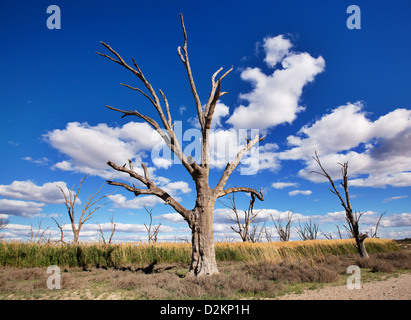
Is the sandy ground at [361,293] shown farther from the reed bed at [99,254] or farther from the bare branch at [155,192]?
the reed bed at [99,254]

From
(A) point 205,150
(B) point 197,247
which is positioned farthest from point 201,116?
(B) point 197,247

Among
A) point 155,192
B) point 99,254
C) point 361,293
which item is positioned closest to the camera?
point 361,293

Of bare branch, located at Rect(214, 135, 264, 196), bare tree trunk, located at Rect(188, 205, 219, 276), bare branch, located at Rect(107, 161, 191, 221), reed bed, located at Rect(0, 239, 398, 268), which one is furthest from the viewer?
reed bed, located at Rect(0, 239, 398, 268)

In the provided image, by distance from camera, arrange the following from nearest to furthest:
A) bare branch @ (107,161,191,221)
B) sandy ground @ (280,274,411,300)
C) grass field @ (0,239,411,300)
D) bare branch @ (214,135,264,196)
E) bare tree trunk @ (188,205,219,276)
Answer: sandy ground @ (280,274,411,300) < grass field @ (0,239,411,300) < bare tree trunk @ (188,205,219,276) < bare branch @ (107,161,191,221) < bare branch @ (214,135,264,196)

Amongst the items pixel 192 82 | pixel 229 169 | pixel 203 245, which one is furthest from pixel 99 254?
pixel 192 82

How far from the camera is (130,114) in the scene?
34.7ft

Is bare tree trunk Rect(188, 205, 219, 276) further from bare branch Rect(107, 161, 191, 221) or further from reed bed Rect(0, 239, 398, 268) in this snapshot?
reed bed Rect(0, 239, 398, 268)

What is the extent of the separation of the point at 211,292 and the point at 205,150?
18.7 feet

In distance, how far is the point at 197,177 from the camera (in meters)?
9.70

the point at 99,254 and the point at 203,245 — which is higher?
the point at 203,245

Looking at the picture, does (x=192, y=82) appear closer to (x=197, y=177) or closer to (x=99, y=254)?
(x=197, y=177)

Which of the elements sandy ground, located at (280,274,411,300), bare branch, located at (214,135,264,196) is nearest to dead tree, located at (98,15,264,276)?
bare branch, located at (214,135,264,196)

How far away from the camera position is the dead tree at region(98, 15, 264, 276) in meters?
8.99
